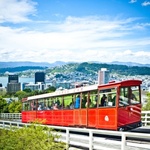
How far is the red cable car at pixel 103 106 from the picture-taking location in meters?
20.2

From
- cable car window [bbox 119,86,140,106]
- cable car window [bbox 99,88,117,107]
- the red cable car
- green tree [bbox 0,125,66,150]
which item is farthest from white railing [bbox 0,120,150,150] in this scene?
cable car window [bbox 119,86,140,106]

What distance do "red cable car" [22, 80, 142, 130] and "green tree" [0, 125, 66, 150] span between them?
1.69 meters

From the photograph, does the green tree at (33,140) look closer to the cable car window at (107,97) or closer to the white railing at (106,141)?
the white railing at (106,141)

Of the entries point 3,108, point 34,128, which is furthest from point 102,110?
point 3,108

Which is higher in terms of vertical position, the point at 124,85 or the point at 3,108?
the point at 124,85

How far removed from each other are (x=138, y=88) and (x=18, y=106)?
316 feet

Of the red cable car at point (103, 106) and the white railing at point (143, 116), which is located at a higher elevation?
the red cable car at point (103, 106)

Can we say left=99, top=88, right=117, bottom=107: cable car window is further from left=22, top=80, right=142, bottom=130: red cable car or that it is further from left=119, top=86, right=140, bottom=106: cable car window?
left=119, top=86, right=140, bottom=106: cable car window

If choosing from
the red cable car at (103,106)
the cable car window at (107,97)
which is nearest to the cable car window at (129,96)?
the red cable car at (103,106)

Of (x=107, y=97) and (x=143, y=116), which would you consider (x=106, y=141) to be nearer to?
(x=107, y=97)

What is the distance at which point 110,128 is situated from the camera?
2045cm

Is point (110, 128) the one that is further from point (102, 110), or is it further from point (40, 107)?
point (40, 107)

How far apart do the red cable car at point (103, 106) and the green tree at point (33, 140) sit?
1691mm

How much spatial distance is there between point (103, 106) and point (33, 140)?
7173 mm
